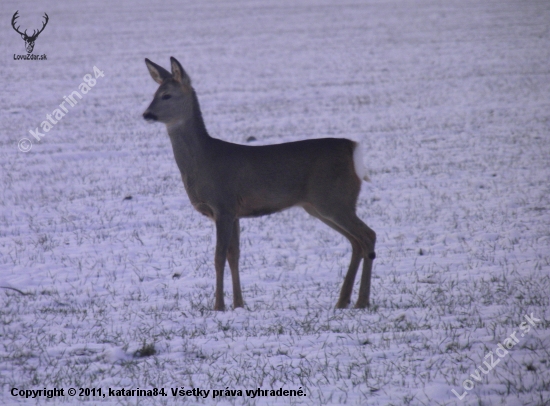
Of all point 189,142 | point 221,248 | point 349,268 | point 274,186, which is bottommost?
point 349,268

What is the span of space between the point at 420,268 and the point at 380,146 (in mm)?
7678

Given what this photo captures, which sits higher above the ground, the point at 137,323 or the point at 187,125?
the point at 187,125

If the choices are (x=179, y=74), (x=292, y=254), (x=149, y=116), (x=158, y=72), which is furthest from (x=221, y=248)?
(x=292, y=254)

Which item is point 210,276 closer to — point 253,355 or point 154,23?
point 253,355

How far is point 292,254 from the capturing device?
813 cm

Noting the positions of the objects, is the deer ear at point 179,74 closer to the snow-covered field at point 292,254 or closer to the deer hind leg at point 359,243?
the deer hind leg at point 359,243

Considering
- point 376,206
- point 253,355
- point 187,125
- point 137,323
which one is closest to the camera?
point 253,355

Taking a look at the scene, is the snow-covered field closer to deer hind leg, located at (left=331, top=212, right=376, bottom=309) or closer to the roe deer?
deer hind leg, located at (left=331, top=212, right=376, bottom=309)

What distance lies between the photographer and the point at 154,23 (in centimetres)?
4150

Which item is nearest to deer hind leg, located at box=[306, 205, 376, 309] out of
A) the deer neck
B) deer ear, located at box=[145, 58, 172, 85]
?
the deer neck

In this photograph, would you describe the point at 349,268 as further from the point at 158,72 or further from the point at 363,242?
the point at 158,72

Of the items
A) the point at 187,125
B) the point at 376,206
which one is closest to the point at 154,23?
the point at 376,206

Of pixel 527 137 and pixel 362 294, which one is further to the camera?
pixel 527 137

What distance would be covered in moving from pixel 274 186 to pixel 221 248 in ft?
2.47
